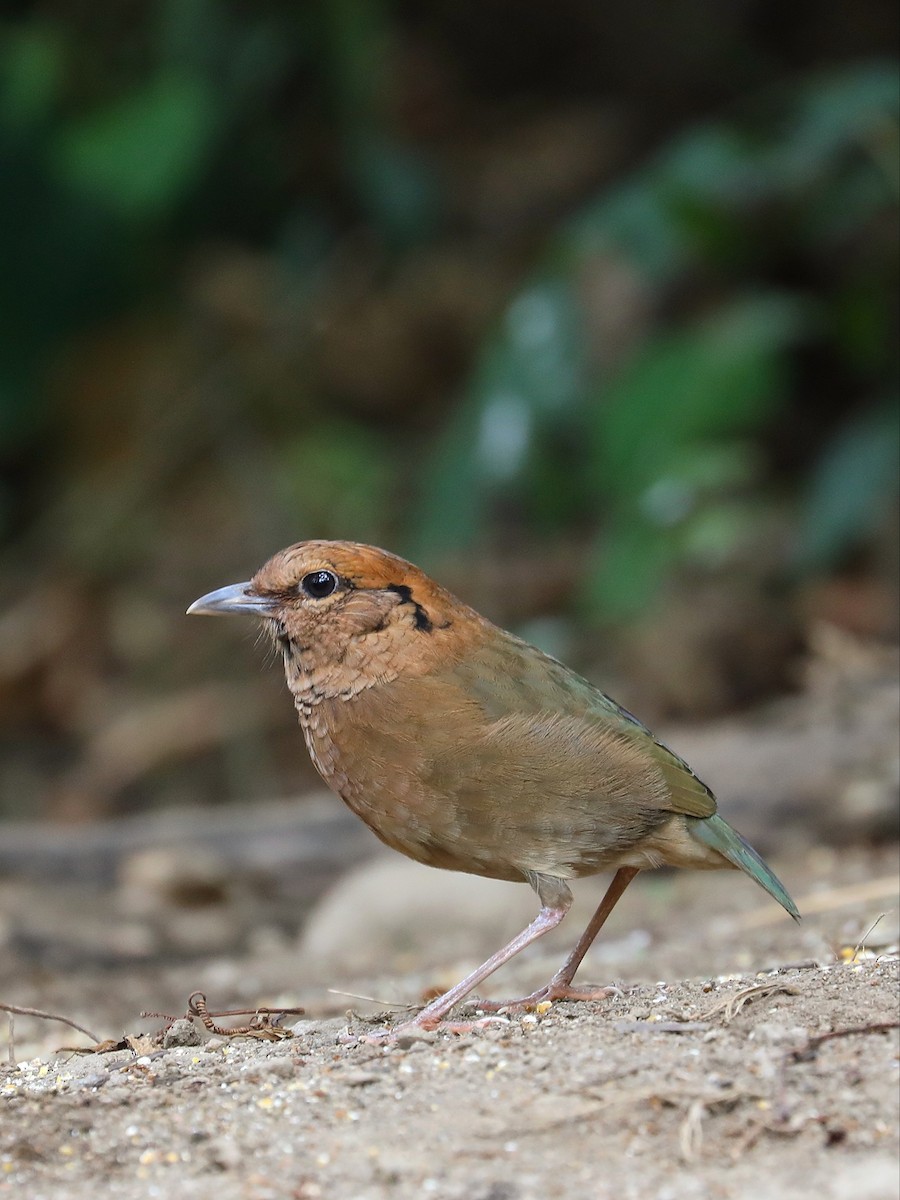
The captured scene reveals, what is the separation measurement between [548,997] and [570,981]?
135 mm

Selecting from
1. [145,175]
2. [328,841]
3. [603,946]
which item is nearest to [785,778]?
[603,946]

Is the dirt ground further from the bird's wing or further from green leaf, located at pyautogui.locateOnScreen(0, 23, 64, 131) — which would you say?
green leaf, located at pyautogui.locateOnScreen(0, 23, 64, 131)

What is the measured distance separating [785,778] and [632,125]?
7.30 m

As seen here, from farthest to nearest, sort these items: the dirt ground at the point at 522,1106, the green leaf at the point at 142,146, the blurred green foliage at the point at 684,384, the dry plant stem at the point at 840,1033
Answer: the green leaf at the point at 142,146
the blurred green foliage at the point at 684,384
the dry plant stem at the point at 840,1033
the dirt ground at the point at 522,1106

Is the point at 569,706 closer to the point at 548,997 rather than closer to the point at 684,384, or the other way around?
the point at 548,997

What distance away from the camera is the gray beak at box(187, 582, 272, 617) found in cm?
385

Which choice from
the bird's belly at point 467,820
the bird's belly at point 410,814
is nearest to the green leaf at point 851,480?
the bird's belly at point 467,820

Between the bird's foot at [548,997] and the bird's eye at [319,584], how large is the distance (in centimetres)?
103

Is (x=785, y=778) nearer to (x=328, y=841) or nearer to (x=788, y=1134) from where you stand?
(x=328, y=841)

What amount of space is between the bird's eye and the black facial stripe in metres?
0.13

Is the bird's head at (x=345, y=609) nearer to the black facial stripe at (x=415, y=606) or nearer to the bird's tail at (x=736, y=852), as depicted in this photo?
the black facial stripe at (x=415, y=606)

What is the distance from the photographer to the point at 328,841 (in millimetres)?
6438

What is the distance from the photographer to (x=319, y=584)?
3797 millimetres

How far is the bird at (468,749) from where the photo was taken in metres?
3.43
